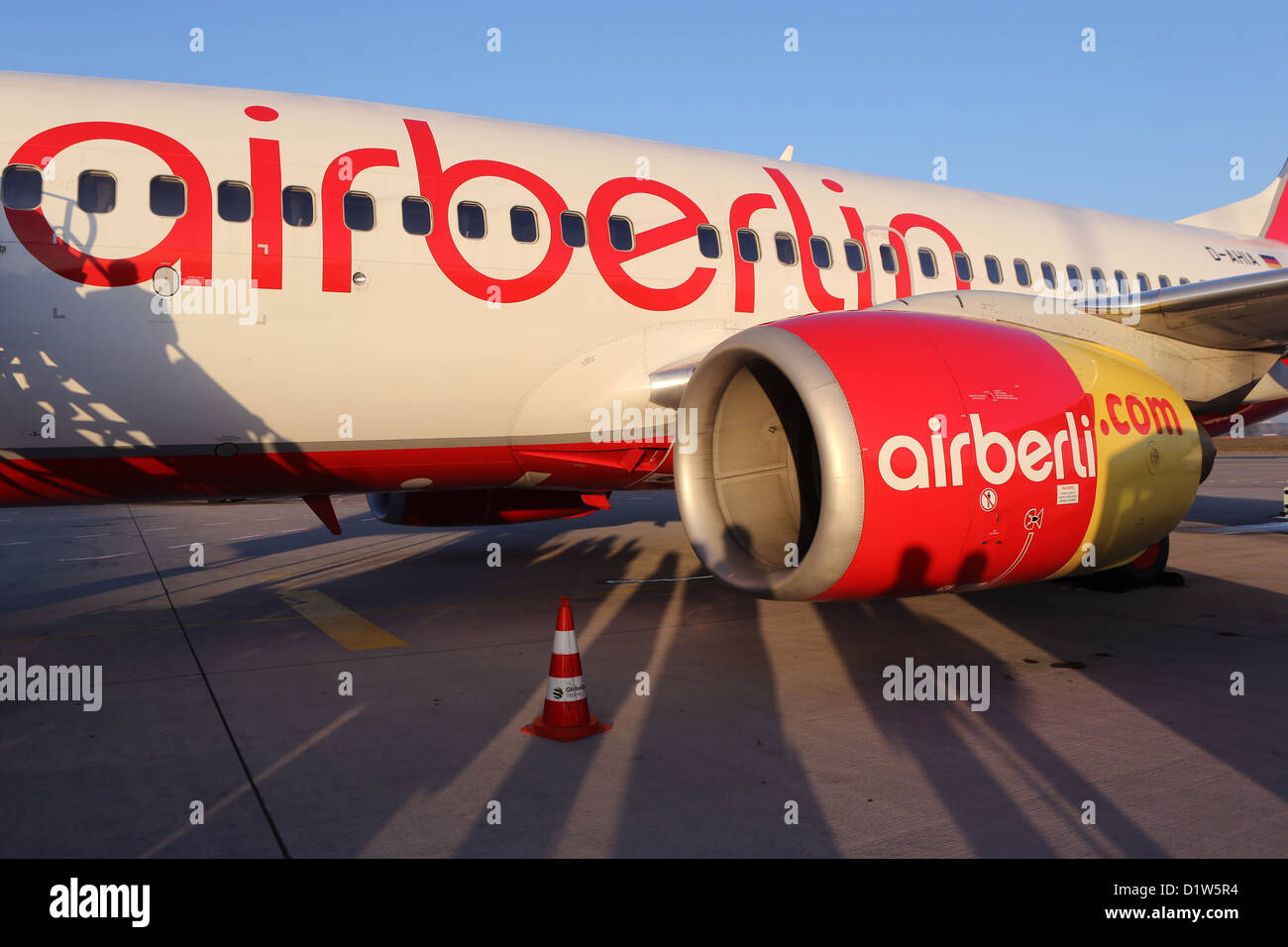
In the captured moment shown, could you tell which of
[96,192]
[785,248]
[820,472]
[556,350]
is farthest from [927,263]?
[96,192]

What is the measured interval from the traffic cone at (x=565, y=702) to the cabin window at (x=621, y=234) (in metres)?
3.81

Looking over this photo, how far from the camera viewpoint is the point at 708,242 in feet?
25.9

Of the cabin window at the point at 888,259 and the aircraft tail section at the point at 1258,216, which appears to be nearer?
the cabin window at the point at 888,259

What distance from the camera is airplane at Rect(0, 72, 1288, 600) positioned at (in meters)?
5.17

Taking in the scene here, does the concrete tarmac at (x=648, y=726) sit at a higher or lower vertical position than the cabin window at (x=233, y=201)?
lower

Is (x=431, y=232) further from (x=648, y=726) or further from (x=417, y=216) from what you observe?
(x=648, y=726)

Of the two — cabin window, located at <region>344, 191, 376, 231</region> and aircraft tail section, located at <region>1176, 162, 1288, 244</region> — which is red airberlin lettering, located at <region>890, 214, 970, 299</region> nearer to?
cabin window, located at <region>344, 191, 376, 231</region>

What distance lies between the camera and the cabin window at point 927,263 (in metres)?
9.05

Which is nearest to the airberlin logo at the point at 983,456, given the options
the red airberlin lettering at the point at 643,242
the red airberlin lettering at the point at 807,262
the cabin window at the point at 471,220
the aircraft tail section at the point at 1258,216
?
the red airberlin lettering at the point at 643,242

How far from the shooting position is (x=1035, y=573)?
17.7 ft

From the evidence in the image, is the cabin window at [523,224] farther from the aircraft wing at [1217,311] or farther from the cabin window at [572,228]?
the aircraft wing at [1217,311]
